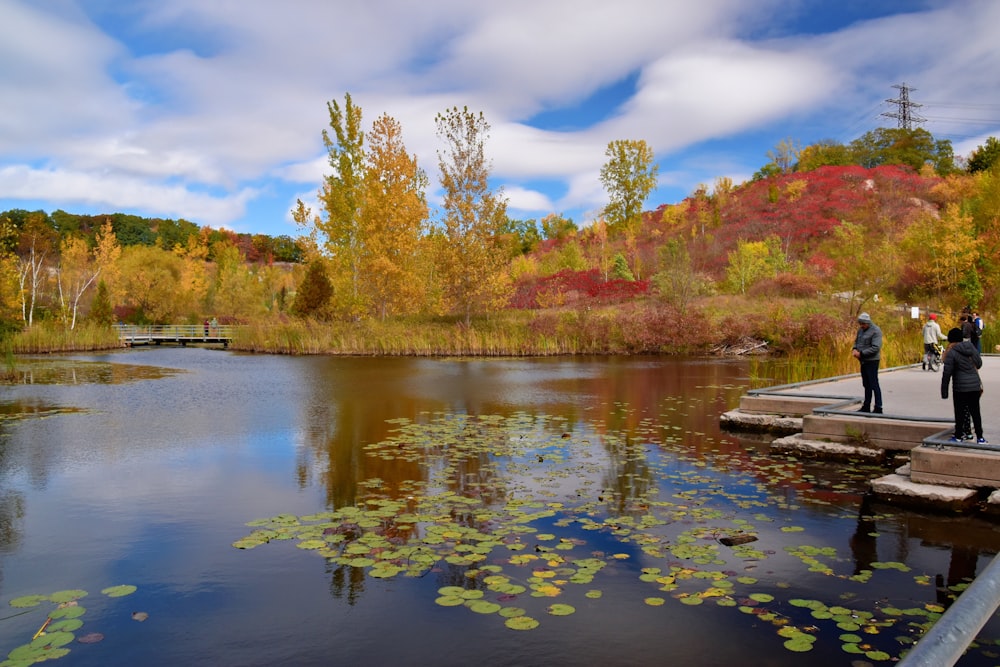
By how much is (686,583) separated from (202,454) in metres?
7.61

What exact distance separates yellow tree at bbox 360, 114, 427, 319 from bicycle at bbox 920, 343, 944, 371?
22.9 metres

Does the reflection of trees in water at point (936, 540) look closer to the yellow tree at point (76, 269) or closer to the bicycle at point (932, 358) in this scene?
the bicycle at point (932, 358)

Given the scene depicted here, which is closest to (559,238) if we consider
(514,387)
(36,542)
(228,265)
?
(228,265)

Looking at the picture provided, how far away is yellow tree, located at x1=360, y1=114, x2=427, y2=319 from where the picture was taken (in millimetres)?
33375

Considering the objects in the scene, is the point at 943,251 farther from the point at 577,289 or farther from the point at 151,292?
the point at 151,292

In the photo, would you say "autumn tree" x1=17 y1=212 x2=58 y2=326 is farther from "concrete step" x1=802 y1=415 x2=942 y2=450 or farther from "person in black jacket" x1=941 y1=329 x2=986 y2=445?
"person in black jacket" x1=941 y1=329 x2=986 y2=445

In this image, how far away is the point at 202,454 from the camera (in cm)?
997

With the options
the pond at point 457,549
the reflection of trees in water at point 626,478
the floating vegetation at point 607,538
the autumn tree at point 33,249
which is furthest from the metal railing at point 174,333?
the floating vegetation at point 607,538

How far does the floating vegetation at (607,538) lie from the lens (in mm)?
4762

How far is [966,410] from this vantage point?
7.56 meters

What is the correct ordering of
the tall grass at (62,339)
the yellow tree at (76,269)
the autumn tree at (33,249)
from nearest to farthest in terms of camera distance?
the tall grass at (62,339), the autumn tree at (33,249), the yellow tree at (76,269)

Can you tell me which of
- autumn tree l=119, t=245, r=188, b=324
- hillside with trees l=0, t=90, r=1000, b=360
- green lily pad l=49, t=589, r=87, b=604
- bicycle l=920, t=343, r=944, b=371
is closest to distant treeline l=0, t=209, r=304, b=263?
autumn tree l=119, t=245, r=188, b=324

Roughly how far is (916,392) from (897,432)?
428 cm

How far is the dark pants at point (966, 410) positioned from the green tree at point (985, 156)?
58063 millimetres
